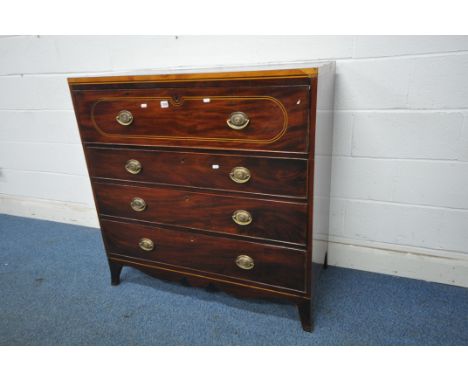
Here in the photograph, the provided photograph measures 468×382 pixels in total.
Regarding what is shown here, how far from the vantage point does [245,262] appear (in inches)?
53.6

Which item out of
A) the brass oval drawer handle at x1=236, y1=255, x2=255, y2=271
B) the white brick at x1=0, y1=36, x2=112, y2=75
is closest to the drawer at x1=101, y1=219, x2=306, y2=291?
the brass oval drawer handle at x1=236, y1=255, x2=255, y2=271

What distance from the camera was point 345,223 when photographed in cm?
176

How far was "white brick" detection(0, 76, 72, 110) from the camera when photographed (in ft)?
7.02

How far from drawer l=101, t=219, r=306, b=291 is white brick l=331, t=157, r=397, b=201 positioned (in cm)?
59

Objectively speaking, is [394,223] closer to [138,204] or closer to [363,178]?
[363,178]

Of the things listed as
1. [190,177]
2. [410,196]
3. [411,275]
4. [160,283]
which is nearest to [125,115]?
[190,177]

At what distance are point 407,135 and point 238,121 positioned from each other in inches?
33.5

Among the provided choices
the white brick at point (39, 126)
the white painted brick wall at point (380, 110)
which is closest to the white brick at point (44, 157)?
the white brick at point (39, 126)

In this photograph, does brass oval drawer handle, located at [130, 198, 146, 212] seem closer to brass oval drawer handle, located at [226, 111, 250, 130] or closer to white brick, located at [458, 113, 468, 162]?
brass oval drawer handle, located at [226, 111, 250, 130]

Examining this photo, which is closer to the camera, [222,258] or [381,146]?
[222,258]

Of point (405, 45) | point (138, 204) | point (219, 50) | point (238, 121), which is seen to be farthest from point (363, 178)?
point (138, 204)

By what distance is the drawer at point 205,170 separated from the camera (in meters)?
1.16

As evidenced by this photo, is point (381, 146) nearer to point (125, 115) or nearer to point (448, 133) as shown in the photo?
point (448, 133)
